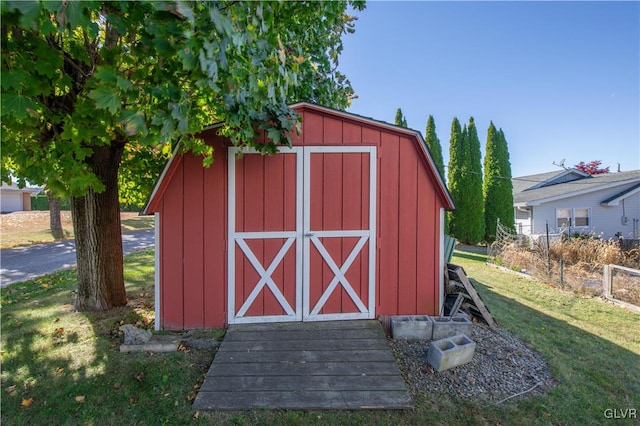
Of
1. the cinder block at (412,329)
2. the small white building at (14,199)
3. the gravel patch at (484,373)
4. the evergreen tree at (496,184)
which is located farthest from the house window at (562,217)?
the small white building at (14,199)

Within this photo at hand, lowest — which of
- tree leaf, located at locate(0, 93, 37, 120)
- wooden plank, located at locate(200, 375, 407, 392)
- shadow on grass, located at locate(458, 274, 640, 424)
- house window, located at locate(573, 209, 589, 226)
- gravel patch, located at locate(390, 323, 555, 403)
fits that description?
shadow on grass, located at locate(458, 274, 640, 424)

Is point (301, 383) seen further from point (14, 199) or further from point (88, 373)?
point (14, 199)

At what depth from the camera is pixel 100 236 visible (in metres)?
3.94

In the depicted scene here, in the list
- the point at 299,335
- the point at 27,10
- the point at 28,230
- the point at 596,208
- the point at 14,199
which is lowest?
the point at 299,335

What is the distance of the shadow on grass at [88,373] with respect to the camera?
235 cm

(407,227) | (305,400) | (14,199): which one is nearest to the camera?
(305,400)

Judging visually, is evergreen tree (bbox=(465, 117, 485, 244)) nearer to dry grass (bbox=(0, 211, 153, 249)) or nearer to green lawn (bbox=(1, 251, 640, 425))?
green lawn (bbox=(1, 251, 640, 425))

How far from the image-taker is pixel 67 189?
2.90 metres

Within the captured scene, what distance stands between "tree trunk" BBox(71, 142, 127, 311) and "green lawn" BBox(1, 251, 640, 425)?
28 cm

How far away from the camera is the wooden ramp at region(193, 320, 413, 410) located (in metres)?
2.42

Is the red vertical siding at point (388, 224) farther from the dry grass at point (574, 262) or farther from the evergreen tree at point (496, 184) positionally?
the evergreen tree at point (496, 184)

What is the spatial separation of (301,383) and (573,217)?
17191 millimetres

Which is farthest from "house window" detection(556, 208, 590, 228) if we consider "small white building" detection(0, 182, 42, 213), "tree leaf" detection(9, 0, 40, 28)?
"small white building" detection(0, 182, 42, 213)

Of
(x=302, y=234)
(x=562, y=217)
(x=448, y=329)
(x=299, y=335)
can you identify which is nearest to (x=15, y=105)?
(x=302, y=234)
